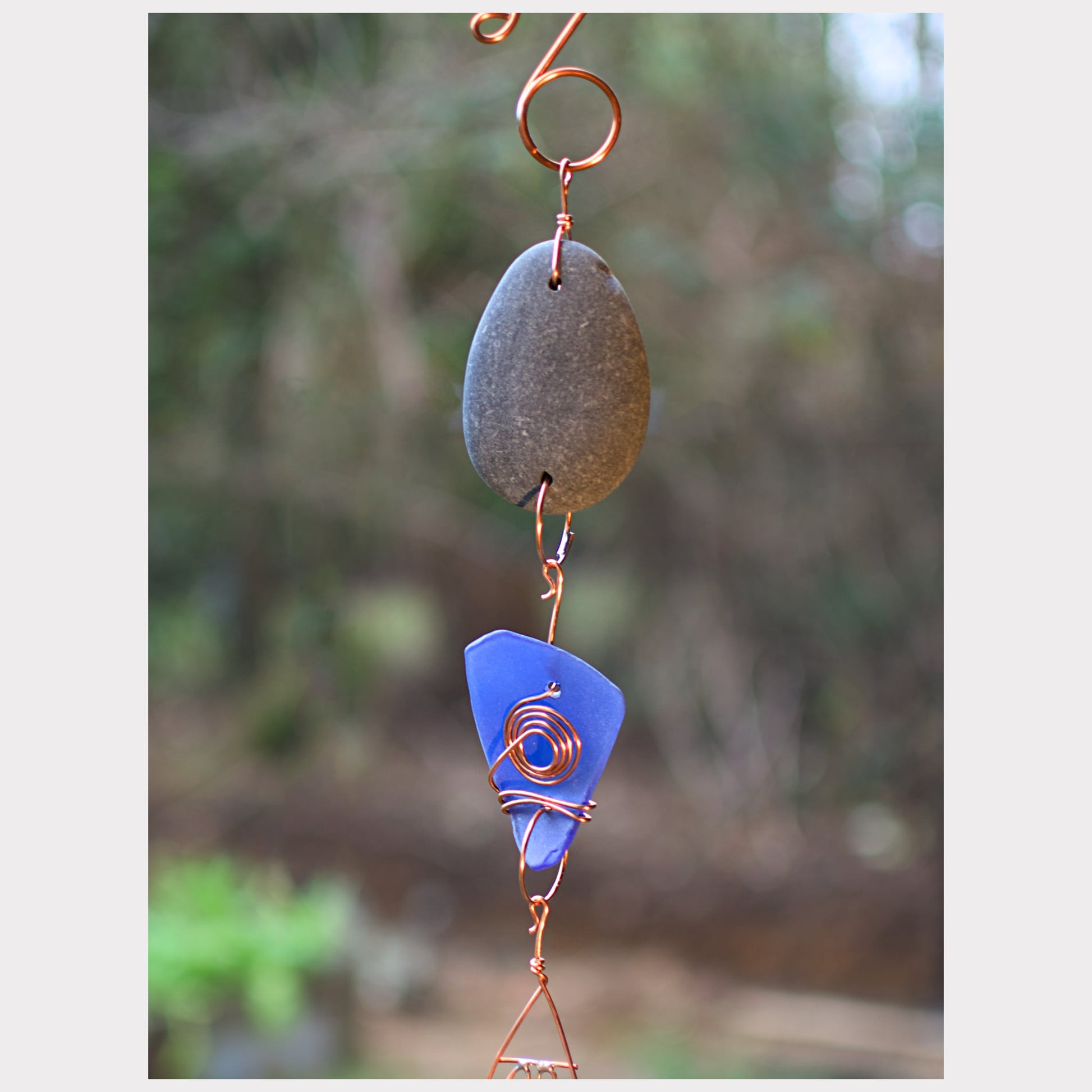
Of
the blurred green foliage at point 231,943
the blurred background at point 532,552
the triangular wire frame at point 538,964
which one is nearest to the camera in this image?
the triangular wire frame at point 538,964

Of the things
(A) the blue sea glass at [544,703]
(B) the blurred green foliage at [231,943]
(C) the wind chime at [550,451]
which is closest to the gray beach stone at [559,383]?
(C) the wind chime at [550,451]

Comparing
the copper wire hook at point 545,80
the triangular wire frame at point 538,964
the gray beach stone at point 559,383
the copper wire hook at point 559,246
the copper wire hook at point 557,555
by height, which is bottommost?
the triangular wire frame at point 538,964

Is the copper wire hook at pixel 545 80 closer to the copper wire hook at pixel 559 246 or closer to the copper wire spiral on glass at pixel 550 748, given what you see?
the copper wire hook at pixel 559 246

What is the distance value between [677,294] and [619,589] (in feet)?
3.29

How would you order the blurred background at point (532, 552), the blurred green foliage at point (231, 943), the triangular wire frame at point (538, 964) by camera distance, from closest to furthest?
the triangular wire frame at point (538, 964)
the blurred background at point (532, 552)
the blurred green foliage at point (231, 943)

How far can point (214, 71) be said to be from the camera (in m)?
2.32

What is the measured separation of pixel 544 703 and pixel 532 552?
1869mm

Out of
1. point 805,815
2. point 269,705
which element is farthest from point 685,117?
point 805,815

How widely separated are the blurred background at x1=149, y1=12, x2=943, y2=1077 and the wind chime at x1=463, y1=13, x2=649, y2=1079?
963 millimetres

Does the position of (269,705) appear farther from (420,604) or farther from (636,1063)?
(636,1063)

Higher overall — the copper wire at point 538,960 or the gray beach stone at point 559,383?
the gray beach stone at point 559,383

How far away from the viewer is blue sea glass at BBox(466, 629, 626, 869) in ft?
2.74

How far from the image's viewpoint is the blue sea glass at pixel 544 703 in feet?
2.74

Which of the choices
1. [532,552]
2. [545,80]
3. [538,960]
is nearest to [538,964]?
[538,960]
